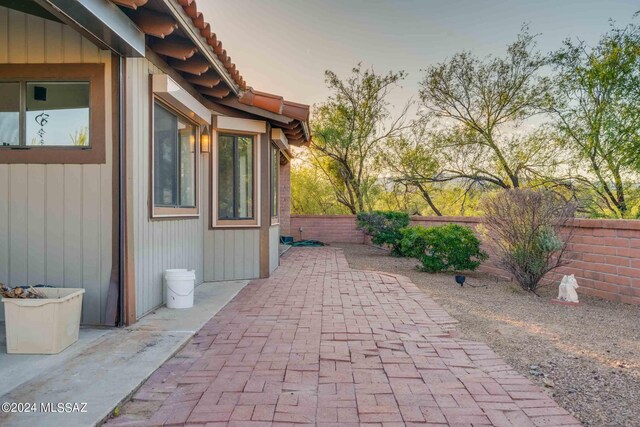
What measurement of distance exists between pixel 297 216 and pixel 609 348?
12085 millimetres

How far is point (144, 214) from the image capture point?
4.31m

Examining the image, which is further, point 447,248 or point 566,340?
point 447,248

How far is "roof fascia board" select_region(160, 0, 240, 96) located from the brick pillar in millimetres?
8192

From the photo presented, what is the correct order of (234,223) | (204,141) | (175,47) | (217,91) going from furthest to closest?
(234,223)
(204,141)
(217,91)
(175,47)

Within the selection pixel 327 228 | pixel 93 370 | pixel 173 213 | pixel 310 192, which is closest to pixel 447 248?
pixel 173 213

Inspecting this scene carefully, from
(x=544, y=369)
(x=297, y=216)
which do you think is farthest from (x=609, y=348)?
(x=297, y=216)

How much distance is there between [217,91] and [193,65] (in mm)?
1020

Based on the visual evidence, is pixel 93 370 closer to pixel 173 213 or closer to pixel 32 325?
pixel 32 325

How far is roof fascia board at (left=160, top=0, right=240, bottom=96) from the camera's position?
3.40 meters

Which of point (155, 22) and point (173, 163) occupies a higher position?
point (155, 22)

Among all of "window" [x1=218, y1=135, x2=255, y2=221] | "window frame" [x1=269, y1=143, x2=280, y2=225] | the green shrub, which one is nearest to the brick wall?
"window frame" [x1=269, y1=143, x2=280, y2=225]

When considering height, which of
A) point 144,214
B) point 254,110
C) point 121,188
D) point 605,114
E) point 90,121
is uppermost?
point 605,114

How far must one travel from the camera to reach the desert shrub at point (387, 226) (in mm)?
11039

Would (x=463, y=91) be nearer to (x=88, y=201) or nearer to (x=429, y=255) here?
(x=429, y=255)
